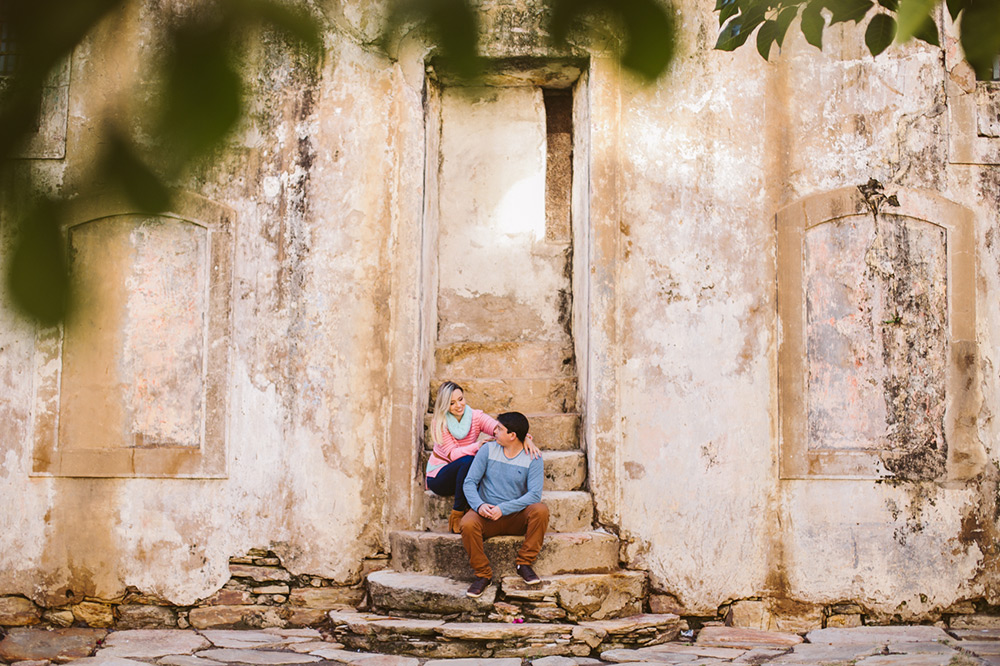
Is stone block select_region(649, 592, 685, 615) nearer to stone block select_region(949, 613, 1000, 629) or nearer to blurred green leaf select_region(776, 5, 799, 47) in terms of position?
stone block select_region(949, 613, 1000, 629)

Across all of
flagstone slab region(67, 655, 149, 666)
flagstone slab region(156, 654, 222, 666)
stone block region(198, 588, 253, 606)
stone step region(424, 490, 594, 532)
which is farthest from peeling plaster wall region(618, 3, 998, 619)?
flagstone slab region(67, 655, 149, 666)

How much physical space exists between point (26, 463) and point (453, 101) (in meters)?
4.04

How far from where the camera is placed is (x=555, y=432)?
21.9 feet

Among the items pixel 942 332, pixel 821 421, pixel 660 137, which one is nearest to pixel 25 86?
pixel 660 137

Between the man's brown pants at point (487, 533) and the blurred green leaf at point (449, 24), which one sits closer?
the blurred green leaf at point (449, 24)

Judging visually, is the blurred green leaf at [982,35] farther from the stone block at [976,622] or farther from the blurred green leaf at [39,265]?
the stone block at [976,622]

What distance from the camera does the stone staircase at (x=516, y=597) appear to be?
5.43 metres

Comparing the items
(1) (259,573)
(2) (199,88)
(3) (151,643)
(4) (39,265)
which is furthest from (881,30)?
(3) (151,643)

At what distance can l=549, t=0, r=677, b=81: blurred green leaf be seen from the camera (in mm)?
1722

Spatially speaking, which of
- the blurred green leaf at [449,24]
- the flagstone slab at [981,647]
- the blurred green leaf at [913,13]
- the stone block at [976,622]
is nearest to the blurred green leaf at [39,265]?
the blurred green leaf at [449,24]

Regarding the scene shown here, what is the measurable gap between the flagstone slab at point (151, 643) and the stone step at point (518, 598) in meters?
1.15

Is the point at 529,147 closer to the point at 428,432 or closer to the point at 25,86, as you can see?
the point at 428,432

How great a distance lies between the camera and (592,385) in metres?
6.26

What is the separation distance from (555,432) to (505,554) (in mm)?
1147
